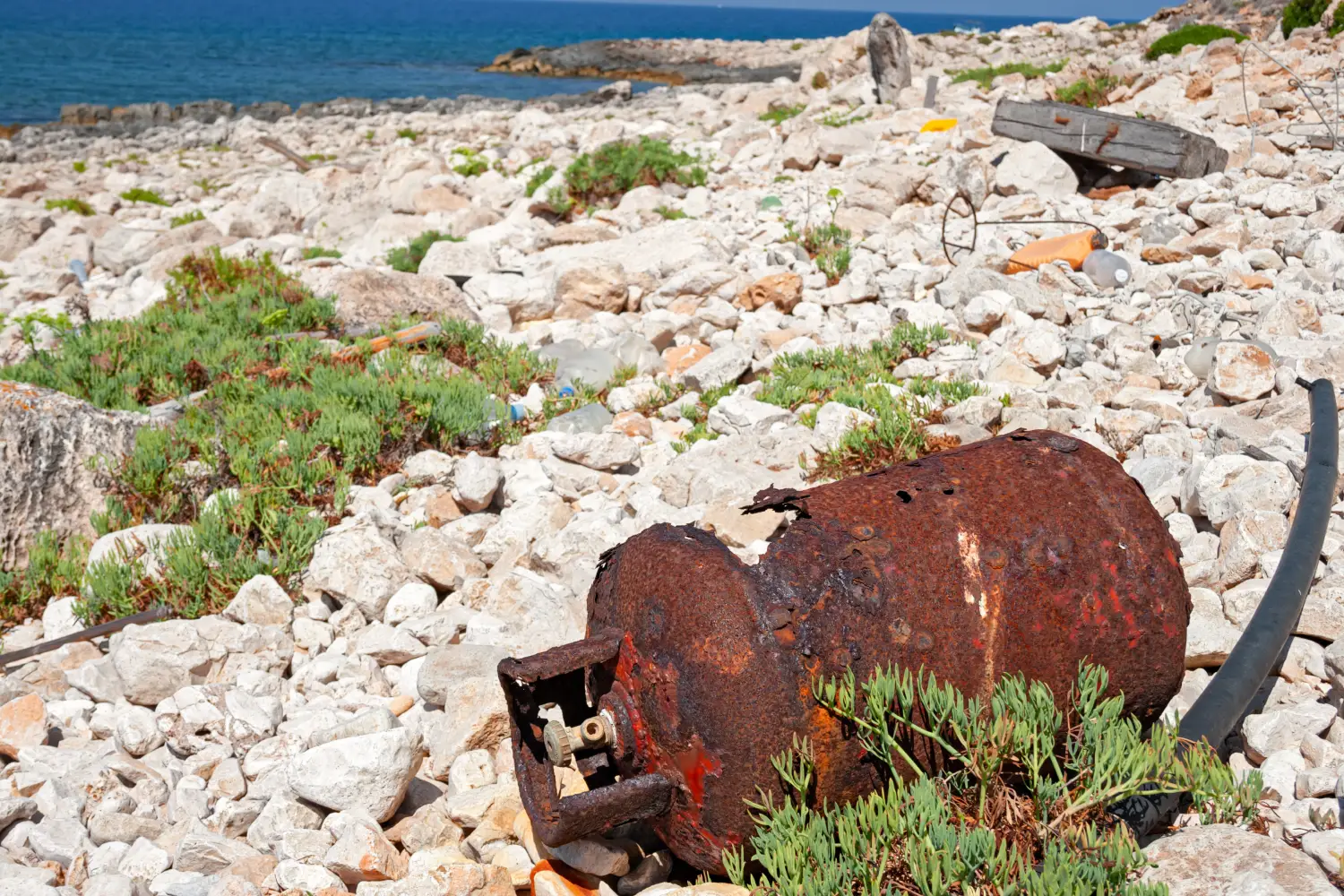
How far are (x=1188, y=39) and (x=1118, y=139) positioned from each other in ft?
31.8

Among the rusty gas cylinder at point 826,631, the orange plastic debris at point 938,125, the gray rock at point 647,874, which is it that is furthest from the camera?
the orange plastic debris at point 938,125

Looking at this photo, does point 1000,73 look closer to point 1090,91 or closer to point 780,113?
point 780,113

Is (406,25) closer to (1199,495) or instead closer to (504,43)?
(504,43)

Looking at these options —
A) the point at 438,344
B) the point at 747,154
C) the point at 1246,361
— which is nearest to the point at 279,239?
the point at 438,344

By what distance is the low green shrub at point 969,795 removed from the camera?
2.11m

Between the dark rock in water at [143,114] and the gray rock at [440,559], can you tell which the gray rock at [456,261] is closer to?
the gray rock at [440,559]

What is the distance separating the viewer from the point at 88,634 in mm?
4316

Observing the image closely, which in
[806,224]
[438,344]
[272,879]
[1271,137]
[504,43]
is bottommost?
[272,879]

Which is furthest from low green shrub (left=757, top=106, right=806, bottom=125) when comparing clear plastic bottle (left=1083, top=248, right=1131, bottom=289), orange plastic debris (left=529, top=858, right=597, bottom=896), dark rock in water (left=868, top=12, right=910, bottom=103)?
orange plastic debris (left=529, top=858, right=597, bottom=896)

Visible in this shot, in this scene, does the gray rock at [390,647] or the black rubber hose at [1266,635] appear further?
the gray rock at [390,647]

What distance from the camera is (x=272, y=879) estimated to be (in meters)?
2.76

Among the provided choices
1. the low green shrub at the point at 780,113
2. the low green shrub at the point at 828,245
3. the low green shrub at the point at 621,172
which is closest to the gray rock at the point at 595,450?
the low green shrub at the point at 828,245

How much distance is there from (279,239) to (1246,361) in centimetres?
1040

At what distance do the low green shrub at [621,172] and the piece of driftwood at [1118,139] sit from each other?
4.04 metres
